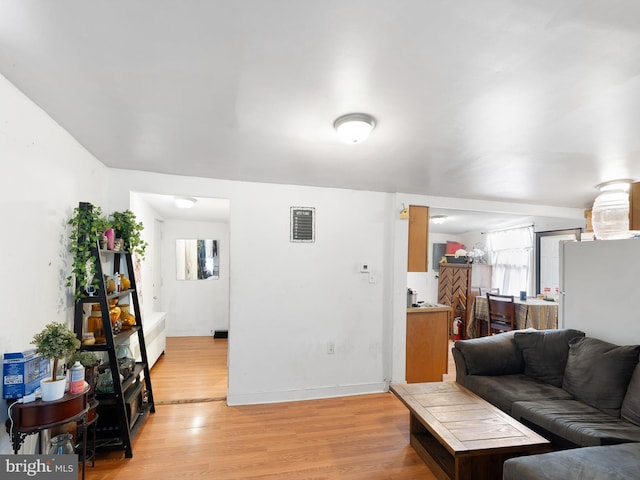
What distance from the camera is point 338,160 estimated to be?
8.29 ft

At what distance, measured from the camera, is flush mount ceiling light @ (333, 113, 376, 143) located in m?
1.73

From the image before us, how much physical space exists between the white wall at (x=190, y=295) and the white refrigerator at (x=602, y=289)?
15.8 ft

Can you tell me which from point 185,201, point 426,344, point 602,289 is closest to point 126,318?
point 185,201

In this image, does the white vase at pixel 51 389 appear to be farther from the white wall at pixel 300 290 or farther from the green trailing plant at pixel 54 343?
the white wall at pixel 300 290

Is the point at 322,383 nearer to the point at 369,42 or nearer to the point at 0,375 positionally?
the point at 0,375

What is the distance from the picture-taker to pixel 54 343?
1.61 metres

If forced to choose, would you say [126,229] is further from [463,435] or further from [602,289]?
[602,289]

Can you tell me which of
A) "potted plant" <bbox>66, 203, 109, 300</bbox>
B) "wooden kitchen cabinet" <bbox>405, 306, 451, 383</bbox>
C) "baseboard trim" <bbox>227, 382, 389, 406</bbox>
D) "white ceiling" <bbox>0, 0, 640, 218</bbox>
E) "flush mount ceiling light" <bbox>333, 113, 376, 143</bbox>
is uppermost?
"white ceiling" <bbox>0, 0, 640, 218</bbox>

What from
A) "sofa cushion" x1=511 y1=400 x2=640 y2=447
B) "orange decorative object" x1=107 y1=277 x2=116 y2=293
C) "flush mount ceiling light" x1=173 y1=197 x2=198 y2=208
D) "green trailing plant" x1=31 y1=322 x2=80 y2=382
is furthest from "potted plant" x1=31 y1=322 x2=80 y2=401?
"sofa cushion" x1=511 y1=400 x2=640 y2=447

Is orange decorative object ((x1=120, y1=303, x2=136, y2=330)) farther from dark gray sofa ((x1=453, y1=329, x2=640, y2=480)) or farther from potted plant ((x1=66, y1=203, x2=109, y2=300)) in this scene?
dark gray sofa ((x1=453, y1=329, x2=640, y2=480))

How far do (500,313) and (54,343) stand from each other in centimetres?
546

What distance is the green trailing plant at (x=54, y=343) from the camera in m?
1.59

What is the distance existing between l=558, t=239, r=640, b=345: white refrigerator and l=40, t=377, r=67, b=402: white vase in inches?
145

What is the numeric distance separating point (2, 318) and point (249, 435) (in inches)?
73.7
